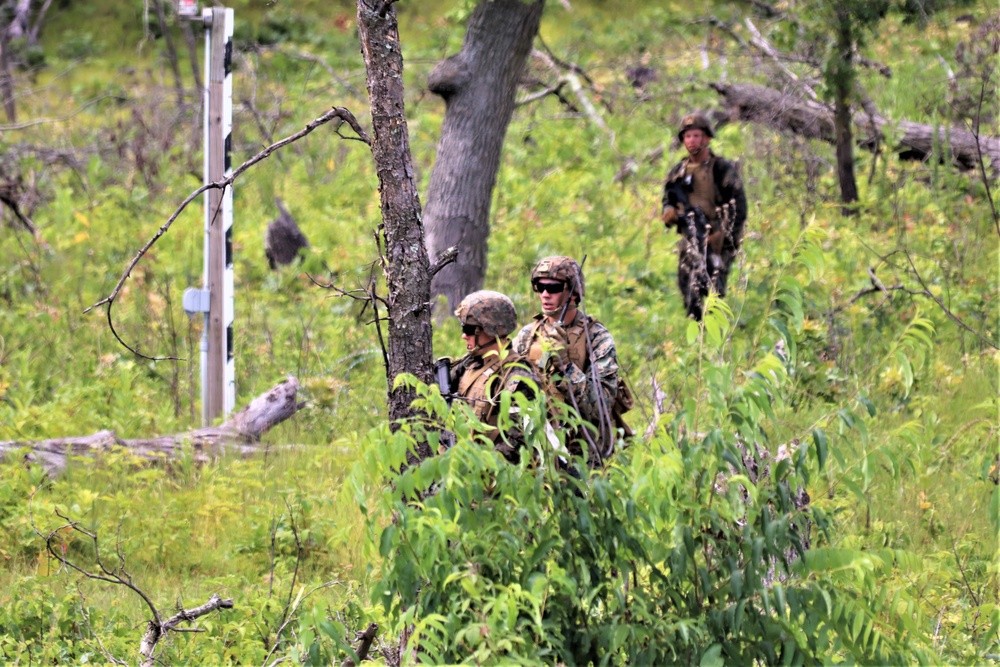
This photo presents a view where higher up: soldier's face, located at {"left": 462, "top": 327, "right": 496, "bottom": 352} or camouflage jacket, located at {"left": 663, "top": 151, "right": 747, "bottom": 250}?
camouflage jacket, located at {"left": 663, "top": 151, "right": 747, "bottom": 250}

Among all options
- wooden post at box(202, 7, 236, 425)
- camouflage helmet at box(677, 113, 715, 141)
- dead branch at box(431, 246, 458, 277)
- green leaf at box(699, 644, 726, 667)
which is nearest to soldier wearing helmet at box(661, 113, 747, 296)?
camouflage helmet at box(677, 113, 715, 141)

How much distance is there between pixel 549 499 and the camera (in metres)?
3.34

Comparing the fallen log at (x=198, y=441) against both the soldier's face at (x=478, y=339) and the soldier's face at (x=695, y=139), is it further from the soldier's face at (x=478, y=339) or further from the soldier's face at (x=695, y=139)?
the soldier's face at (x=695, y=139)

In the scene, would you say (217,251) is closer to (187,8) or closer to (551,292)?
(187,8)

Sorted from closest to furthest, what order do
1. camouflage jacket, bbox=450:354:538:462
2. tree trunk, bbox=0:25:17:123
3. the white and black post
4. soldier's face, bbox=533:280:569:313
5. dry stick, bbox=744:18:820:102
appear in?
camouflage jacket, bbox=450:354:538:462
soldier's face, bbox=533:280:569:313
the white and black post
dry stick, bbox=744:18:820:102
tree trunk, bbox=0:25:17:123

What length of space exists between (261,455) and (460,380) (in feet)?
8.14

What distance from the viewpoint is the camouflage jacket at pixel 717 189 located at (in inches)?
357

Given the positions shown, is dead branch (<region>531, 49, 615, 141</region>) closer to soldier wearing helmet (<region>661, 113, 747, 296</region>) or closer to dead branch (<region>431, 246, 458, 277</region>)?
soldier wearing helmet (<region>661, 113, 747, 296</region>)

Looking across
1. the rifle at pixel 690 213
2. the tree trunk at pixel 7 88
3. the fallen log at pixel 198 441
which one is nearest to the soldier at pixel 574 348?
the fallen log at pixel 198 441

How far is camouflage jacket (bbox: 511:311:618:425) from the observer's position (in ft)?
17.8

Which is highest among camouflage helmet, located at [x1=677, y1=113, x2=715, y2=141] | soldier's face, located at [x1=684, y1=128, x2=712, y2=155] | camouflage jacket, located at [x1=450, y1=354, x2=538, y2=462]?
camouflage helmet, located at [x1=677, y1=113, x2=715, y2=141]

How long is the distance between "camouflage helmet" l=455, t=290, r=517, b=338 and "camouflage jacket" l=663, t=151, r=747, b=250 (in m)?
4.02

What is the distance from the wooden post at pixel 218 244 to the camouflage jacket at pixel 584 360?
2.83m

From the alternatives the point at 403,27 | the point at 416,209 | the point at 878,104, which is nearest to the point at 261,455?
the point at 416,209
